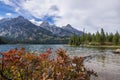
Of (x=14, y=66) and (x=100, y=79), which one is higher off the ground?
(x=14, y=66)

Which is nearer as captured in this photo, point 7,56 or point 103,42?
point 7,56

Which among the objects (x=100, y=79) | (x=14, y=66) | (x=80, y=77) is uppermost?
(x=14, y=66)

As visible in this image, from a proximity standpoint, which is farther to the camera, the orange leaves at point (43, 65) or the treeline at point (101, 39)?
the treeline at point (101, 39)

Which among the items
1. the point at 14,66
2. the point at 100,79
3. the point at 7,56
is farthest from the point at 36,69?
the point at 100,79

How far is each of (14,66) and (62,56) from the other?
1766mm

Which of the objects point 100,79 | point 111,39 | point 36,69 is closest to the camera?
point 36,69

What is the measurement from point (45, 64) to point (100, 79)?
14166 mm

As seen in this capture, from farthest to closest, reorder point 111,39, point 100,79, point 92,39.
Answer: point 92,39 → point 111,39 → point 100,79

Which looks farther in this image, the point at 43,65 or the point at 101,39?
the point at 101,39

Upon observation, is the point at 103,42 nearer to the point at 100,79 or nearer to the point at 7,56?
the point at 100,79

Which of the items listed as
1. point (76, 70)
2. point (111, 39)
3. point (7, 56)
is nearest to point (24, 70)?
point (7, 56)

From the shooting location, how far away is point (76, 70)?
745 centimetres

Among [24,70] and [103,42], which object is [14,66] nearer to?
[24,70]

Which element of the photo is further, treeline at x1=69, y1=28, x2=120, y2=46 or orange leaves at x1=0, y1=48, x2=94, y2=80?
treeline at x1=69, y1=28, x2=120, y2=46
